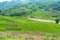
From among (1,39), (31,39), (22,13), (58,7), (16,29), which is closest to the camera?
(1,39)

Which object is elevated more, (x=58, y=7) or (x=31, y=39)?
(x=31, y=39)

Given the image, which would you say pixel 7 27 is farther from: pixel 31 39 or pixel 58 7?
pixel 58 7

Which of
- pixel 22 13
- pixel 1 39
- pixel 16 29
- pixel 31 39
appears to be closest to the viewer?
pixel 1 39

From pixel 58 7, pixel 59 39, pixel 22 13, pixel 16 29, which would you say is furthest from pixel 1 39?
pixel 58 7

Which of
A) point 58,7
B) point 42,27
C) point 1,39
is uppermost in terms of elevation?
point 1,39

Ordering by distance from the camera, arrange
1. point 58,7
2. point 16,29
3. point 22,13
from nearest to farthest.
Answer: point 16,29 → point 22,13 → point 58,7

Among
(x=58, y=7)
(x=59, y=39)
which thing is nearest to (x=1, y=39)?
(x=59, y=39)

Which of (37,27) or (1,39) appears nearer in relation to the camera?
(1,39)

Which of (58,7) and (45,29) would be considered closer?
(45,29)

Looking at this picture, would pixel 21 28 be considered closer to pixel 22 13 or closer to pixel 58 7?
pixel 22 13
